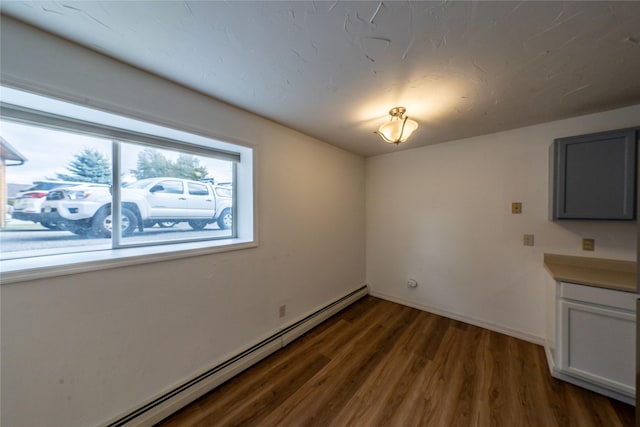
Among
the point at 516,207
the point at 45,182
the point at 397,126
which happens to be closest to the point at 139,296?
the point at 45,182

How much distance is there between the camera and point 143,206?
1581mm

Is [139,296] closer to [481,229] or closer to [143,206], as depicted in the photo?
[143,206]

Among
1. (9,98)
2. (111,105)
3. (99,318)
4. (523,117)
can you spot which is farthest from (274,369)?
(523,117)

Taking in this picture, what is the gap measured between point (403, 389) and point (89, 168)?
2.66 metres

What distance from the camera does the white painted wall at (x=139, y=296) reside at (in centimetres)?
102

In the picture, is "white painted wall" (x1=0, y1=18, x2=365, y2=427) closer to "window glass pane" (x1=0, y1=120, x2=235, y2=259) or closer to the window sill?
the window sill

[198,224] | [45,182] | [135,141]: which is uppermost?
[135,141]

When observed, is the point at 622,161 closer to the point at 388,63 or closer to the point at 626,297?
the point at 626,297

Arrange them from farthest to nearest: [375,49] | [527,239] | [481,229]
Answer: [481,229]
[527,239]
[375,49]

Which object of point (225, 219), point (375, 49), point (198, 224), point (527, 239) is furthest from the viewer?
point (527, 239)

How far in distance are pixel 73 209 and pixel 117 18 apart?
1094 millimetres

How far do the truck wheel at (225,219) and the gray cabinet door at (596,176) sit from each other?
295cm

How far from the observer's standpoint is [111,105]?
1.23 m

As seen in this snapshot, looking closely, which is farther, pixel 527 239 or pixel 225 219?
pixel 527 239
